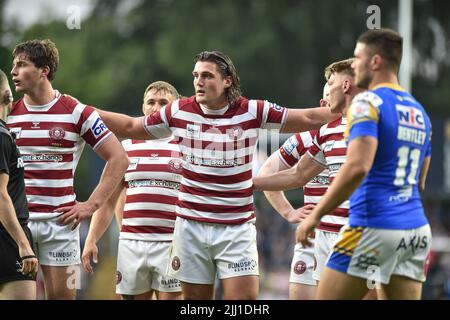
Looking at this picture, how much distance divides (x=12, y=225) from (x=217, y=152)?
1727 millimetres

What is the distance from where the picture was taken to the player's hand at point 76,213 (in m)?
8.54

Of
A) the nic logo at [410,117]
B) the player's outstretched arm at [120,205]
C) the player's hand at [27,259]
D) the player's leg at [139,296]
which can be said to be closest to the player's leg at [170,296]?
the player's leg at [139,296]

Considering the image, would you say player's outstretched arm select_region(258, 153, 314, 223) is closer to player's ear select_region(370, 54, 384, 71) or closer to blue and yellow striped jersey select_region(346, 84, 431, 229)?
blue and yellow striped jersey select_region(346, 84, 431, 229)

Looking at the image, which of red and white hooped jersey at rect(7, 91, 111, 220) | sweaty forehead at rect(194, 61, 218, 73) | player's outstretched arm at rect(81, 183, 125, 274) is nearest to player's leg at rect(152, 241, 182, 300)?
player's outstretched arm at rect(81, 183, 125, 274)

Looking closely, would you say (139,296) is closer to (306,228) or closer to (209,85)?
(209,85)

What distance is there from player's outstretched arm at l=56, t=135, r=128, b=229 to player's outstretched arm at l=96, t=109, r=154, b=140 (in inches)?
9.7

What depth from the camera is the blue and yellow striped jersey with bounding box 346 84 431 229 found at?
7.05 metres

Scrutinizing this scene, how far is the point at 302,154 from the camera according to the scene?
9.92 metres

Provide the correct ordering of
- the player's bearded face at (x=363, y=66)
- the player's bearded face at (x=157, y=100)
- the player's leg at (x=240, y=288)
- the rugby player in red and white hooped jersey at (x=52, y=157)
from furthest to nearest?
1. the player's bearded face at (x=157, y=100)
2. the rugby player in red and white hooped jersey at (x=52, y=157)
3. the player's leg at (x=240, y=288)
4. the player's bearded face at (x=363, y=66)

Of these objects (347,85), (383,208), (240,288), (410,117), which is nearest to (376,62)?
(410,117)

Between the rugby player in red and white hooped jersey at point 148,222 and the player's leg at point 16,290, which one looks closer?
the player's leg at point 16,290

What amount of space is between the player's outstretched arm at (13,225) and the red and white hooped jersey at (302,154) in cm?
289

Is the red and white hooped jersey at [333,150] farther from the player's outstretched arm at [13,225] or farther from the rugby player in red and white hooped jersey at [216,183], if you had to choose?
the player's outstretched arm at [13,225]
